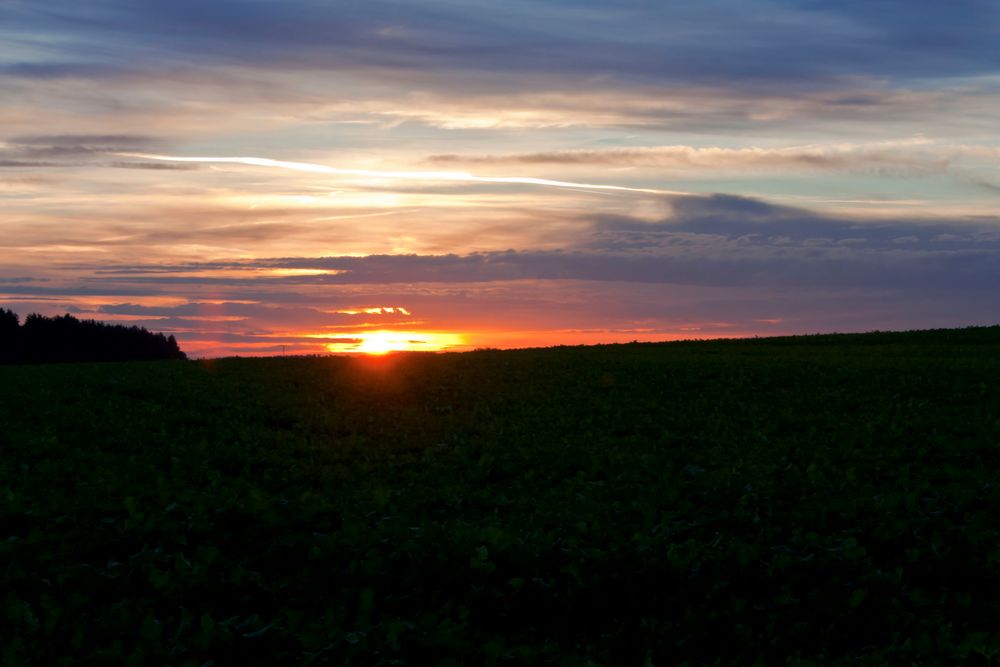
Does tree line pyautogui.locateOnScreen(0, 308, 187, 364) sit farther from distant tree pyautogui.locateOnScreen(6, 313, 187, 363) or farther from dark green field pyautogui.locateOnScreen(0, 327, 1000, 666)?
dark green field pyautogui.locateOnScreen(0, 327, 1000, 666)

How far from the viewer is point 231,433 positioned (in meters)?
23.2

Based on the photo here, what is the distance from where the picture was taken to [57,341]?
88.5m

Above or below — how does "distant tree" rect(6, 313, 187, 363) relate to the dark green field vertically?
above

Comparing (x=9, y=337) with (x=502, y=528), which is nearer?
(x=502, y=528)

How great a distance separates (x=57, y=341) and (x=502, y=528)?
82.4m

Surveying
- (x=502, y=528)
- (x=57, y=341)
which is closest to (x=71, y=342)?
(x=57, y=341)

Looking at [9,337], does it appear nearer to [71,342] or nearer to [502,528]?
[71,342]

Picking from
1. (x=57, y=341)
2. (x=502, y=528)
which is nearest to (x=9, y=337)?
(x=57, y=341)

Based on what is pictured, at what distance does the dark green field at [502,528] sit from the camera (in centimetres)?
1182

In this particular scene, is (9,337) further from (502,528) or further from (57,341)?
(502,528)

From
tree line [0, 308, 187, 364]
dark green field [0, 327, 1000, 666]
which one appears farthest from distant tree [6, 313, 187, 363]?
dark green field [0, 327, 1000, 666]

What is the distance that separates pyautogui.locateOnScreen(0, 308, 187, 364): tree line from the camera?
287ft

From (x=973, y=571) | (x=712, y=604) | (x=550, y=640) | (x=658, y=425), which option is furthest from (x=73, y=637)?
(x=658, y=425)

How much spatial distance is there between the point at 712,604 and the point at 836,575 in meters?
1.96
